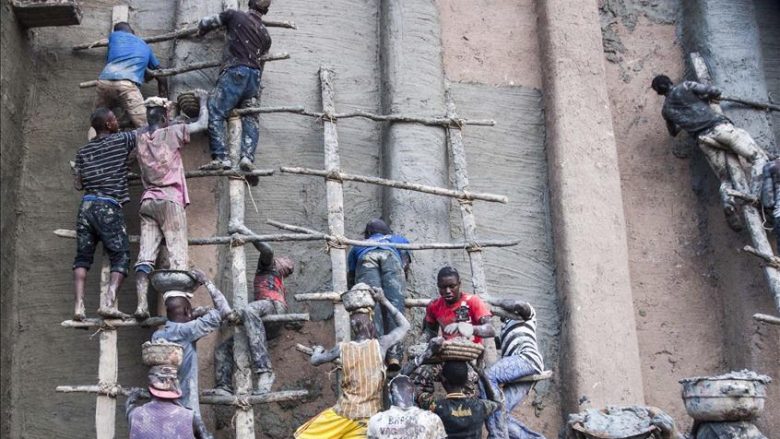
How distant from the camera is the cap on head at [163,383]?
9.03 meters

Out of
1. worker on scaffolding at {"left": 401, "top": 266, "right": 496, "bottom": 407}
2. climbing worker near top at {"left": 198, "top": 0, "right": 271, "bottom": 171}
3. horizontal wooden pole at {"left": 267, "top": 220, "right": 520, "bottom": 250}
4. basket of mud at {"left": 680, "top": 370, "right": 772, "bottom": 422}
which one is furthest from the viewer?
climbing worker near top at {"left": 198, "top": 0, "right": 271, "bottom": 171}

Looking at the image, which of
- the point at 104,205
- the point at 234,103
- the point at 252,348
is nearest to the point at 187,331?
the point at 252,348

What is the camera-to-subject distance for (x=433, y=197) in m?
11.6

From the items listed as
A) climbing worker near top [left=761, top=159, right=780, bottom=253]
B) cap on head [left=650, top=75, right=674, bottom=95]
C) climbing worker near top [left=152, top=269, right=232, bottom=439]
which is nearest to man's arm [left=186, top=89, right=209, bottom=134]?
climbing worker near top [left=152, top=269, right=232, bottom=439]

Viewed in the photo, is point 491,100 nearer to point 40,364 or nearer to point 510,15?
point 510,15

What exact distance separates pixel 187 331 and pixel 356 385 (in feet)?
4.19

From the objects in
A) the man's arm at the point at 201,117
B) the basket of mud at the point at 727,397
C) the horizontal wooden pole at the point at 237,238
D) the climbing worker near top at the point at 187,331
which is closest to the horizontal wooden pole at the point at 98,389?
the climbing worker near top at the point at 187,331

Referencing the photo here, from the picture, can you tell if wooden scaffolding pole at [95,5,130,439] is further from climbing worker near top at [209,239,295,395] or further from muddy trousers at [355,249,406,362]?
muddy trousers at [355,249,406,362]

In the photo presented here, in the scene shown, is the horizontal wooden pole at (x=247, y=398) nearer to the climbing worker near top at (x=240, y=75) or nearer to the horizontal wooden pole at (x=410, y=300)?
the horizontal wooden pole at (x=410, y=300)

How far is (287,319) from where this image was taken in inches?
404

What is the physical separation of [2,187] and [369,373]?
3.59 meters

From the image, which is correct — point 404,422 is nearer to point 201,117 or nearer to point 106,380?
point 106,380

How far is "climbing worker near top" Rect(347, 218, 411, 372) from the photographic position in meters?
10.6

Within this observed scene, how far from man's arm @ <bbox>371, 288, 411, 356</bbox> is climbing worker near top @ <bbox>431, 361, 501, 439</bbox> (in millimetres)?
465
